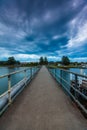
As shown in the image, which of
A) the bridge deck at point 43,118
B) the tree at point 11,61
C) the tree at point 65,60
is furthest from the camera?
the tree at point 11,61

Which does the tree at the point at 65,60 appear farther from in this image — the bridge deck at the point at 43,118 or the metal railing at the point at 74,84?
the bridge deck at the point at 43,118

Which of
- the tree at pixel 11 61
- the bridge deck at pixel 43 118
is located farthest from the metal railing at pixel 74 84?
the tree at pixel 11 61

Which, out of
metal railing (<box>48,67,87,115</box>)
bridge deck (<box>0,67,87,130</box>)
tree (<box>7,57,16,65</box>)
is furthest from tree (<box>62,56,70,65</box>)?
bridge deck (<box>0,67,87,130</box>)

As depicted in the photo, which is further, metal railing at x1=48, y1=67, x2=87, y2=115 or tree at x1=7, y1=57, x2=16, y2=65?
tree at x1=7, y1=57, x2=16, y2=65

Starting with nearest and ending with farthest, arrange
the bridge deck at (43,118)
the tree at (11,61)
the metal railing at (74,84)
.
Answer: the bridge deck at (43,118), the metal railing at (74,84), the tree at (11,61)

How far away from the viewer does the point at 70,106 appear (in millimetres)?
3789

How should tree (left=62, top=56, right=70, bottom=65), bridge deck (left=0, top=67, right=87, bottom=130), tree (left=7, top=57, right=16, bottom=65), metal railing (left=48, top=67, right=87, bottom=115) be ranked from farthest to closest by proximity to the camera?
tree (left=7, top=57, right=16, bottom=65) < tree (left=62, top=56, right=70, bottom=65) < metal railing (left=48, top=67, right=87, bottom=115) < bridge deck (left=0, top=67, right=87, bottom=130)

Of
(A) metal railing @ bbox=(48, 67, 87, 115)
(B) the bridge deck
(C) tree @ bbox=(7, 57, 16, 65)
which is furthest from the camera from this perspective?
(C) tree @ bbox=(7, 57, 16, 65)

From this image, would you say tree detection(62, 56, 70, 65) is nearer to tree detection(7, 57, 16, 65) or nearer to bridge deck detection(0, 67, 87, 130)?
tree detection(7, 57, 16, 65)

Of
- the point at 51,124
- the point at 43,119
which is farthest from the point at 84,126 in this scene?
the point at 43,119

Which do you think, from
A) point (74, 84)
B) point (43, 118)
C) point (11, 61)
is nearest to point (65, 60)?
point (11, 61)

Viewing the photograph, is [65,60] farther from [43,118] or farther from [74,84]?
[43,118]

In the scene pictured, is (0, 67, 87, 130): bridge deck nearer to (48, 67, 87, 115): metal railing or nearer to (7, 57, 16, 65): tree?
(48, 67, 87, 115): metal railing

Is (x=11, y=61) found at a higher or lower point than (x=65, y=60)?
lower
